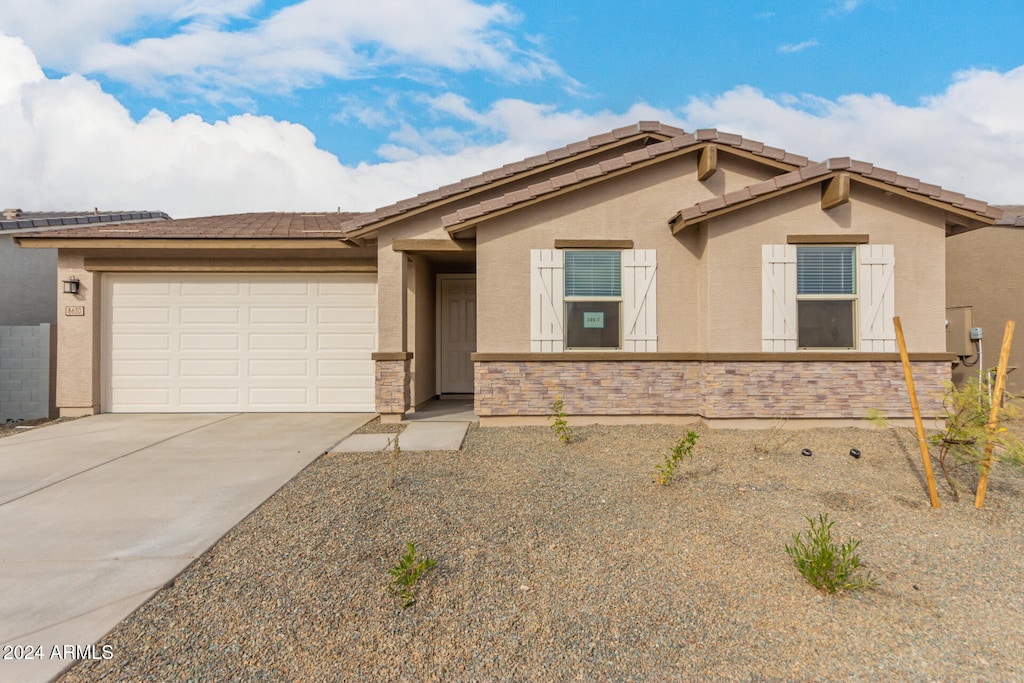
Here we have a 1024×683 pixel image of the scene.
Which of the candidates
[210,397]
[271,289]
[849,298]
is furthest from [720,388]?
[210,397]

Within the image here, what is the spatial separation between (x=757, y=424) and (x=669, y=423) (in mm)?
1181

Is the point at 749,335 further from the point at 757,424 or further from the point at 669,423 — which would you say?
the point at 669,423

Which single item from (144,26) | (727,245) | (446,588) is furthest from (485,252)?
(144,26)

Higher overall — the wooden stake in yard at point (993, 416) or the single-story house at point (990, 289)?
the single-story house at point (990, 289)

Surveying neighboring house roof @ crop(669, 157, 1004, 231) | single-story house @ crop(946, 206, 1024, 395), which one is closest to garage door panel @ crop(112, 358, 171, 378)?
neighboring house roof @ crop(669, 157, 1004, 231)

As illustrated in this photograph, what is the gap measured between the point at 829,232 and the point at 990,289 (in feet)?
17.1

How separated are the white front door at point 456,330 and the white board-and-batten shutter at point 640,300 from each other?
409 centimetres

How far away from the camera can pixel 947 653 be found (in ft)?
8.19

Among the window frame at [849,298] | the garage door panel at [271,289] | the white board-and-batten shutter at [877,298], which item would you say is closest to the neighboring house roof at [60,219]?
the garage door panel at [271,289]

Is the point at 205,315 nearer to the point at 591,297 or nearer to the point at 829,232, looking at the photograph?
the point at 591,297

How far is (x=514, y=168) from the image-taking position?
8.30 m

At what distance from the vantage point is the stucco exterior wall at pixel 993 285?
9008 millimetres

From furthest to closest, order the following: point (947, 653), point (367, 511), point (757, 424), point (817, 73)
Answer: point (817, 73), point (757, 424), point (367, 511), point (947, 653)

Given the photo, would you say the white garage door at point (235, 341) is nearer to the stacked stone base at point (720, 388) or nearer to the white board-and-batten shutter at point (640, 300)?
the stacked stone base at point (720, 388)
